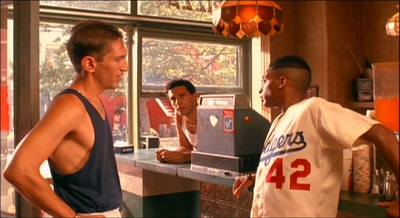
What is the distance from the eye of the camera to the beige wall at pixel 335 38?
5.91m

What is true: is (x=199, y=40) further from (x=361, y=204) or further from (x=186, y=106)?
(x=361, y=204)

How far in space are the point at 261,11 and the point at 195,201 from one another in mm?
1545

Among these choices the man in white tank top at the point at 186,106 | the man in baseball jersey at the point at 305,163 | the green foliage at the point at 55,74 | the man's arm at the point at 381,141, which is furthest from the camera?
the green foliage at the point at 55,74

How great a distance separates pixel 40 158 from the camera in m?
1.39

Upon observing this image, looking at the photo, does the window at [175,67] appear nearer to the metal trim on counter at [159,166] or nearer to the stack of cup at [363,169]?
the metal trim on counter at [159,166]

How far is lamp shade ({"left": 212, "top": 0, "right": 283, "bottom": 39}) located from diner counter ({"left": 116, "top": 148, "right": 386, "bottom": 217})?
1.03m

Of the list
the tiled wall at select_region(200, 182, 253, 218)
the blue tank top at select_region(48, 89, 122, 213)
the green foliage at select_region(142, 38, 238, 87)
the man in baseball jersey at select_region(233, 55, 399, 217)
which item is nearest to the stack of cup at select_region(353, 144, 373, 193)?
the man in baseball jersey at select_region(233, 55, 399, 217)

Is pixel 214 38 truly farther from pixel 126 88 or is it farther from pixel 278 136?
pixel 278 136

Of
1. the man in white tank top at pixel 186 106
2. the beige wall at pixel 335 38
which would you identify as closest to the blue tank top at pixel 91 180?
the man in white tank top at pixel 186 106

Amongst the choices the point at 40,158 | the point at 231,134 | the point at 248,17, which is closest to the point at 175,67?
the point at 248,17

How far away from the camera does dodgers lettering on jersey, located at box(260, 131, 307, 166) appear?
1.83 m

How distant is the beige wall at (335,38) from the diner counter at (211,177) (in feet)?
9.03

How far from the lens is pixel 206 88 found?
620cm

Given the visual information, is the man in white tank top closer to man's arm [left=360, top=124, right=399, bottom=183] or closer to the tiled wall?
the tiled wall
